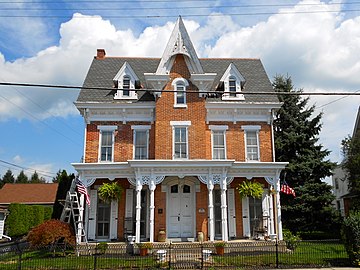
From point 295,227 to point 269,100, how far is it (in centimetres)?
973

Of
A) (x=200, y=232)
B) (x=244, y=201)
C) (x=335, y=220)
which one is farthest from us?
(x=335, y=220)

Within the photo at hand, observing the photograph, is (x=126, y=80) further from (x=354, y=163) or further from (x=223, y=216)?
(x=354, y=163)

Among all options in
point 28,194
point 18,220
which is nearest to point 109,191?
point 18,220

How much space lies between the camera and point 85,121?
2120 cm

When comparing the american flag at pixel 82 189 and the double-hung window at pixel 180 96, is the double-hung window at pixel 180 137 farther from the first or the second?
the american flag at pixel 82 189

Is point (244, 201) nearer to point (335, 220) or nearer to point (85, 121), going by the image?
point (335, 220)

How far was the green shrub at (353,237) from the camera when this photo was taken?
13.2 m

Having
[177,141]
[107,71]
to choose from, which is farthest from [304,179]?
[107,71]

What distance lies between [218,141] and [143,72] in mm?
7522

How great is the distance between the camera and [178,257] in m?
15.3

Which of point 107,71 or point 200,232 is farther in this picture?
point 107,71

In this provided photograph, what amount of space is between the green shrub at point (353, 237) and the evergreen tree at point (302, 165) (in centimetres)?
986

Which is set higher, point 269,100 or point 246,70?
point 246,70

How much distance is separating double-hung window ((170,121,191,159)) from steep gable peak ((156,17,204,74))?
3.22 metres
